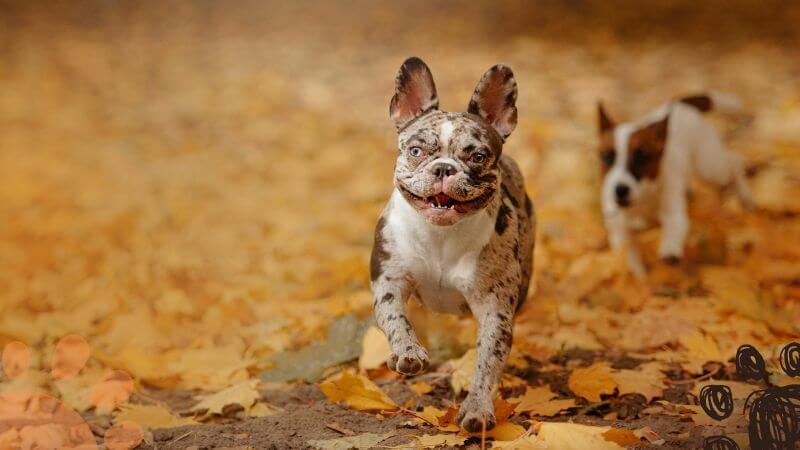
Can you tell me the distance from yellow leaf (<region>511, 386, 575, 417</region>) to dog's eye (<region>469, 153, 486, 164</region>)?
1072mm

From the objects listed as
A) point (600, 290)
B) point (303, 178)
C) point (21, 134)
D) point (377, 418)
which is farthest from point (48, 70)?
point (377, 418)

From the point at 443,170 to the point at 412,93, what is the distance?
50 cm

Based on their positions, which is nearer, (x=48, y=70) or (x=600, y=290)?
(x=600, y=290)

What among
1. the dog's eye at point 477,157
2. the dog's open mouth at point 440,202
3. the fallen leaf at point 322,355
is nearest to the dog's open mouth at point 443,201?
the dog's open mouth at point 440,202

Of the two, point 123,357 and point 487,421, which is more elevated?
point 123,357

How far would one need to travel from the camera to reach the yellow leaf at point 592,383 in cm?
340

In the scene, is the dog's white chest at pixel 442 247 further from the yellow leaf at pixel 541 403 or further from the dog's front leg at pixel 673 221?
the dog's front leg at pixel 673 221

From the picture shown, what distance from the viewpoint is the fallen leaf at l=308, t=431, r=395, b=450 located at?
9.30 feet

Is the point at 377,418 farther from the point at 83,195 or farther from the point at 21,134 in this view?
the point at 21,134

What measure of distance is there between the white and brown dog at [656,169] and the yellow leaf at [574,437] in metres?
3.22

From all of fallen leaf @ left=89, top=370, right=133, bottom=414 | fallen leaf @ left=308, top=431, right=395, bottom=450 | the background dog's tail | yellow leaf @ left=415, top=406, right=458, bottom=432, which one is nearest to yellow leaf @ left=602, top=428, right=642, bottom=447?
yellow leaf @ left=415, top=406, right=458, bottom=432

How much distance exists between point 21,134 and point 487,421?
844cm

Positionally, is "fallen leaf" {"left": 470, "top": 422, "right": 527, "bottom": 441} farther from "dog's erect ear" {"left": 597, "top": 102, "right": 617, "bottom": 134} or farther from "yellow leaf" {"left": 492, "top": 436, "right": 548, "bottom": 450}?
"dog's erect ear" {"left": 597, "top": 102, "right": 617, "bottom": 134}

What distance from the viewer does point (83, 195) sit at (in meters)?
7.96
